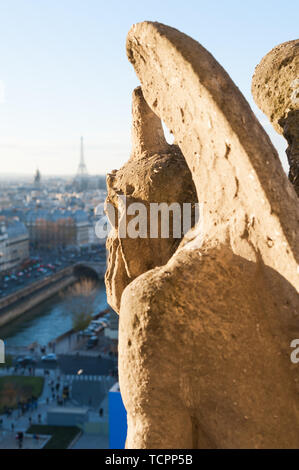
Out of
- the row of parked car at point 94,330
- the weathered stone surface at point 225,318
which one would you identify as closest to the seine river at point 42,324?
the row of parked car at point 94,330

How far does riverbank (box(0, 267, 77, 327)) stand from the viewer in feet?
67.2

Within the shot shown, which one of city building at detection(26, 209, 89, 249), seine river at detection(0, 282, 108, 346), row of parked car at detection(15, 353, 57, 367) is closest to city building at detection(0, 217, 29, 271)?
city building at detection(26, 209, 89, 249)

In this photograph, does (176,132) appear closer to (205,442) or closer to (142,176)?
(142,176)

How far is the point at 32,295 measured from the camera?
2291cm

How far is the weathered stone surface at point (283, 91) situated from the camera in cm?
158

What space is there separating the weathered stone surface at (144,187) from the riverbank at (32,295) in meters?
18.7

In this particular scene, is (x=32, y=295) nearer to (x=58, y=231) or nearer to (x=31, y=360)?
(x=31, y=360)

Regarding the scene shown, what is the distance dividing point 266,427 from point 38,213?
37941 mm

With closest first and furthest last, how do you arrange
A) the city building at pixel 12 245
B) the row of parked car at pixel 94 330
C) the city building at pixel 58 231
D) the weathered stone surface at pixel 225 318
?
1. the weathered stone surface at pixel 225 318
2. the row of parked car at pixel 94 330
3. the city building at pixel 12 245
4. the city building at pixel 58 231

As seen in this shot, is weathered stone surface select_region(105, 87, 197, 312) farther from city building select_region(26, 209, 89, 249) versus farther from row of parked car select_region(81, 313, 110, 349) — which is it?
city building select_region(26, 209, 89, 249)

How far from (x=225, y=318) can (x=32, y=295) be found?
73.0ft

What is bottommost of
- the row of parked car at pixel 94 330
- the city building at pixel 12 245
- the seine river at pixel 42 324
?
the seine river at pixel 42 324

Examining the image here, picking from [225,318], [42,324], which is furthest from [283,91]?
[42,324]

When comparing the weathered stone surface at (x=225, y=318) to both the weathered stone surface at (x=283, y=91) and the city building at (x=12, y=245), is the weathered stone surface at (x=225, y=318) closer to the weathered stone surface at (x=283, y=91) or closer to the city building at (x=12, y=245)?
the weathered stone surface at (x=283, y=91)
